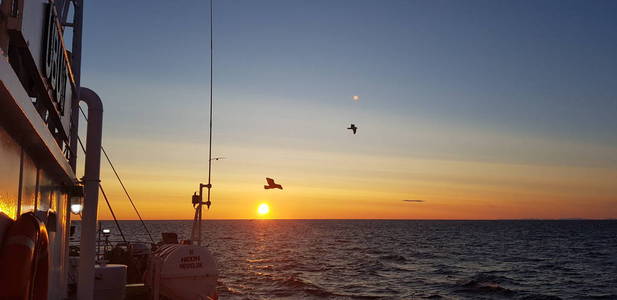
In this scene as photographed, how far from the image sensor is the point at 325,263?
Answer: 218 feet

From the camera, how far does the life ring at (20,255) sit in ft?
11.9

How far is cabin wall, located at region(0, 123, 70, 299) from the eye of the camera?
4.86m

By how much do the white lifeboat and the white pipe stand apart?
97.2 inches

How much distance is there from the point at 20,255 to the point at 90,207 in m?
8.22

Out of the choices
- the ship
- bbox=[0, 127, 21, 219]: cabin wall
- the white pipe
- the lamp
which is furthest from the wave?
bbox=[0, 127, 21, 219]: cabin wall

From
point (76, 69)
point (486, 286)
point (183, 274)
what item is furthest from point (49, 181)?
point (486, 286)

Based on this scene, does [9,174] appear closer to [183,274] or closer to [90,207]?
[90,207]

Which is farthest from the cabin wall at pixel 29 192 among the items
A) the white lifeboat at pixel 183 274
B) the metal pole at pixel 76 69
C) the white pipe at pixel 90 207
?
the white lifeboat at pixel 183 274

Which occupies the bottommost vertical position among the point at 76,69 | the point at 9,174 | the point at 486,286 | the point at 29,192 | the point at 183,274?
the point at 486,286

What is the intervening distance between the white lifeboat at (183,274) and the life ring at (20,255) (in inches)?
380

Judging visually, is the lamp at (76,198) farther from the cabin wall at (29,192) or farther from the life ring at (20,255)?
the life ring at (20,255)

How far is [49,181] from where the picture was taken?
8609 millimetres

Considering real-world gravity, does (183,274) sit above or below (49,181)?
below

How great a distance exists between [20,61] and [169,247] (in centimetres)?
995
